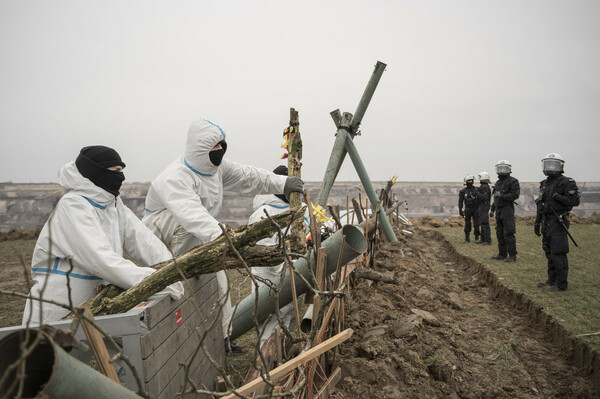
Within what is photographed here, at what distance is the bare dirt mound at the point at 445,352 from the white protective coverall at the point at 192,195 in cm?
138

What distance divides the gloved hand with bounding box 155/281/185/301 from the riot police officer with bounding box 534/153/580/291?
5.58 m

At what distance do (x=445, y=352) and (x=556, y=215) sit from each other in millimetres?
3538

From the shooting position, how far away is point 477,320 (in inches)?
191

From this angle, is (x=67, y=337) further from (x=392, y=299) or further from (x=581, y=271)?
(x=581, y=271)

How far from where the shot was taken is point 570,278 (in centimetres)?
636

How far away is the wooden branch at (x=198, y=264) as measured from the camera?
6.99 feet

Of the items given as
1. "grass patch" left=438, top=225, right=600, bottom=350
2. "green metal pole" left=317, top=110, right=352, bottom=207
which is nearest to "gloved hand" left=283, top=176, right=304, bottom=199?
"green metal pole" left=317, top=110, right=352, bottom=207

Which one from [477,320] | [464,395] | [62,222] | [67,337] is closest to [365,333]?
[464,395]

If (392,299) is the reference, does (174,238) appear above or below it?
above

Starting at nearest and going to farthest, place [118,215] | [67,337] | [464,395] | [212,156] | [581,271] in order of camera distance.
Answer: [67,337] → [118,215] → [464,395] → [212,156] → [581,271]

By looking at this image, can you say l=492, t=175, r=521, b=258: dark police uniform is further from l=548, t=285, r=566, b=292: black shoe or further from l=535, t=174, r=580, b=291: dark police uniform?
l=548, t=285, r=566, b=292: black shoe

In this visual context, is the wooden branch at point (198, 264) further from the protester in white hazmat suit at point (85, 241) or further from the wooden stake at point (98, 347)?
the wooden stake at point (98, 347)

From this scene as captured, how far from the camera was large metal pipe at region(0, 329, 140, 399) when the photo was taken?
0.91 m

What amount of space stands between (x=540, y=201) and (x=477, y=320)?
8.55ft
